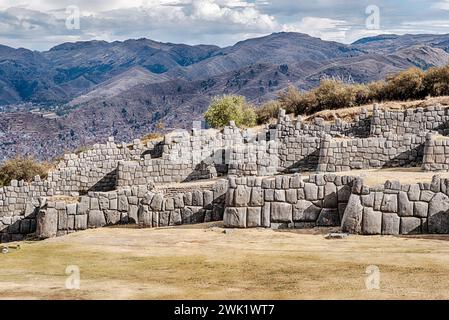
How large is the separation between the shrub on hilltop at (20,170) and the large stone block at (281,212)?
32.3m

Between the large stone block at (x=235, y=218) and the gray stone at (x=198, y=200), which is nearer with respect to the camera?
the large stone block at (x=235, y=218)

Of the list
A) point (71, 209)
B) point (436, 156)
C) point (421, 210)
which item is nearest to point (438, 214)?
point (421, 210)

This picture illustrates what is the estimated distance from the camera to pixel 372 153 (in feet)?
109

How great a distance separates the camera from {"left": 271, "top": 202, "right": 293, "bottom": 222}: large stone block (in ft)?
66.2

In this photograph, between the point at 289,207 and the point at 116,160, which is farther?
the point at 116,160

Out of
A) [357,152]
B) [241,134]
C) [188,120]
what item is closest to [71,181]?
[241,134]

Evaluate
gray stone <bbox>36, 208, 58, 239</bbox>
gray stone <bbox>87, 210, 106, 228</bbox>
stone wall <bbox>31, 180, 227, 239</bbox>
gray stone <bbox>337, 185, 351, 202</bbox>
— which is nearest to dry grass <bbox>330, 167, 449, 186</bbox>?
gray stone <bbox>337, 185, 351, 202</bbox>

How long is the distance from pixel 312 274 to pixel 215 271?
2.05 metres

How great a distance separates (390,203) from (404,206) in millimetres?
370

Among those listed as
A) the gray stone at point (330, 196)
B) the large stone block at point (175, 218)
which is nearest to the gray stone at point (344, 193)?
the gray stone at point (330, 196)

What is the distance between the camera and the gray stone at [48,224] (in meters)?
22.2

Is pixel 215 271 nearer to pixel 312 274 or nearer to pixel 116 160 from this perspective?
pixel 312 274

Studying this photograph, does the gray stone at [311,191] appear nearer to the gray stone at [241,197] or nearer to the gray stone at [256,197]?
the gray stone at [256,197]
